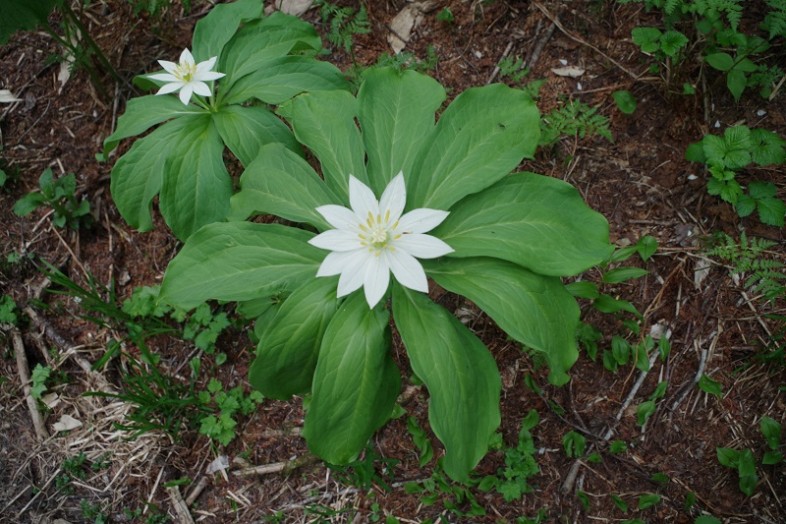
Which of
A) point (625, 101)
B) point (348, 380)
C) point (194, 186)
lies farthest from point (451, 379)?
point (625, 101)

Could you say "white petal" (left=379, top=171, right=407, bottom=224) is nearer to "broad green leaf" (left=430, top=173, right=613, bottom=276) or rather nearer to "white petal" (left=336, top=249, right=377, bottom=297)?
"white petal" (left=336, top=249, right=377, bottom=297)

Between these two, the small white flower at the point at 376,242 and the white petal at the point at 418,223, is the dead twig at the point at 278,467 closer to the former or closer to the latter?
the small white flower at the point at 376,242

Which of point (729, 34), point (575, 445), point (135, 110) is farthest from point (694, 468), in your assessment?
point (135, 110)

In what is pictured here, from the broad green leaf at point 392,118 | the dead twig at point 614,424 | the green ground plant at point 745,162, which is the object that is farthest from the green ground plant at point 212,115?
the dead twig at point 614,424

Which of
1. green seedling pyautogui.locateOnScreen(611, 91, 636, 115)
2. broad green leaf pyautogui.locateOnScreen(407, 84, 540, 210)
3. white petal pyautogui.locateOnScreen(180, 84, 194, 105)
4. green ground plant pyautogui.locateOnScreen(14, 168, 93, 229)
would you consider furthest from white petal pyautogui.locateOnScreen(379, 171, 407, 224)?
green ground plant pyautogui.locateOnScreen(14, 168, 93, 229)

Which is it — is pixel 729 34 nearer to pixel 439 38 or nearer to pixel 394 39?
pixel 439 38

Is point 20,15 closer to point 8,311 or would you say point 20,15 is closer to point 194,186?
point 194,186
